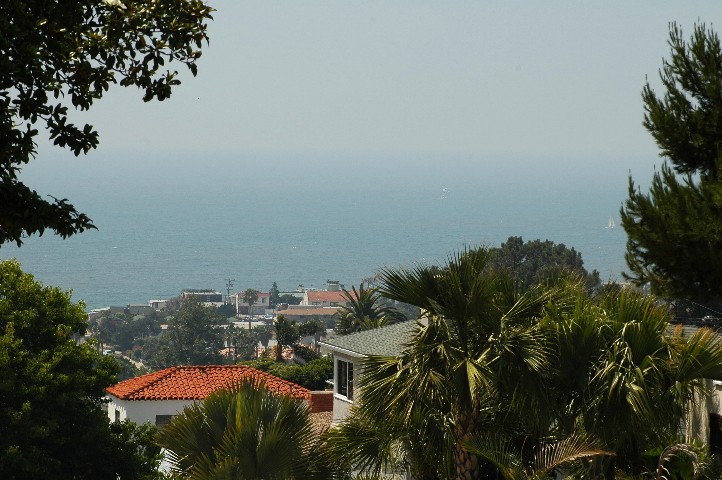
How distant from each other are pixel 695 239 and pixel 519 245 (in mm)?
80799

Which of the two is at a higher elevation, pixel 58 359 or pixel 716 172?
pixel 716 172

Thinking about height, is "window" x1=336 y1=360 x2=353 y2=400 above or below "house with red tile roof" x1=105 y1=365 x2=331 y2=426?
above

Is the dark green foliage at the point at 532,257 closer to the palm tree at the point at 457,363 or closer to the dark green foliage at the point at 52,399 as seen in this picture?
the dark green foliage at the point at 52,399

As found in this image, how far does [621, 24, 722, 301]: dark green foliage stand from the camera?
60.2ft

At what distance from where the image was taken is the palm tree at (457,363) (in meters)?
15.1

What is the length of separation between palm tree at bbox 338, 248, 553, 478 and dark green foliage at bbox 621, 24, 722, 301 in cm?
384

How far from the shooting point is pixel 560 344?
50.4ft

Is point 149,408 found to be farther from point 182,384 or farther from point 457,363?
point 457,363

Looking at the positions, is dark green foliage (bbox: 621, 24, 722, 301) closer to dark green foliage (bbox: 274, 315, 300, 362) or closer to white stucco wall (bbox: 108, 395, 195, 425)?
white stucco wall (bbox: 108, 395, 195, 425)

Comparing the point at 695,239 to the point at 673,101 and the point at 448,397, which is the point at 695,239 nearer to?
the point at 673,101

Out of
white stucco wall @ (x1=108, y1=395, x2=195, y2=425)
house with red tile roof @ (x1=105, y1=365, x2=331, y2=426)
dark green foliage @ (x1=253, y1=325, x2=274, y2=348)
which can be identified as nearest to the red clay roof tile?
house with red tile roof @ (x1=105, y1=365, x2=331, y2=426)

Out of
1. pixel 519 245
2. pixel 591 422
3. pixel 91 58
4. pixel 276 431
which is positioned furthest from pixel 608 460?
pixel 519 245

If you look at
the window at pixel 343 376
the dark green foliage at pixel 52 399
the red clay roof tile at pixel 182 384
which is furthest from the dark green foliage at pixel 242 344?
the window at pixel 343 376

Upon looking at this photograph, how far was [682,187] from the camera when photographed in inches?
727
